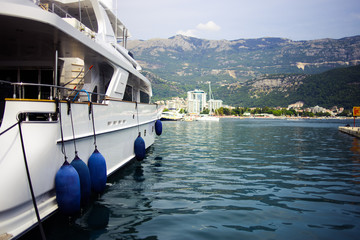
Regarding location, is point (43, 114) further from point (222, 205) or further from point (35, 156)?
point (222, 205)

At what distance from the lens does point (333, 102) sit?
17138 centimetres

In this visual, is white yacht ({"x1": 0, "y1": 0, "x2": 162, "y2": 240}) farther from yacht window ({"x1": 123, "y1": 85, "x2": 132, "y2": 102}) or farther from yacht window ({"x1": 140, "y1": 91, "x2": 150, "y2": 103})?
yacht window ({"x1": 140, "y1": 91, "x2": 150, "y2": 103})

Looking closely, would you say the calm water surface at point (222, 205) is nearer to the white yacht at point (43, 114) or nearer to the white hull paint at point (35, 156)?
the white hull paint at point (35, 156)

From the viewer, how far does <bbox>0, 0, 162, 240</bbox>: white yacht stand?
165 inches

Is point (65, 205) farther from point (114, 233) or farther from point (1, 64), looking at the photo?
point (1, 64)

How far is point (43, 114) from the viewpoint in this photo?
5922 mm

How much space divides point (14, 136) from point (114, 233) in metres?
2.30

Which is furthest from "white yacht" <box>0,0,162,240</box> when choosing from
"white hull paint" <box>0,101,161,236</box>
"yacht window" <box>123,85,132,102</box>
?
"yacht window" <box>123,85,132,102</box>

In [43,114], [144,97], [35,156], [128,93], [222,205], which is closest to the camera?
[35,156]

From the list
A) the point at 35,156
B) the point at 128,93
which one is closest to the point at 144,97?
the point at 128,93

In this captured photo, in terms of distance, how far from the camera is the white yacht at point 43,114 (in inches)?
165

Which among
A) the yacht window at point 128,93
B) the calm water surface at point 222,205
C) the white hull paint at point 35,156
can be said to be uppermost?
the yacht window at point 128,93

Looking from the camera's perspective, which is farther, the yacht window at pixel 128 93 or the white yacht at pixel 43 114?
the yacht window at pixel 128 93

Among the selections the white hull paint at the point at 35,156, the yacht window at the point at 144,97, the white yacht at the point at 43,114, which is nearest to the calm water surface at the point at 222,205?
the white hull paint at the point at 35,156
